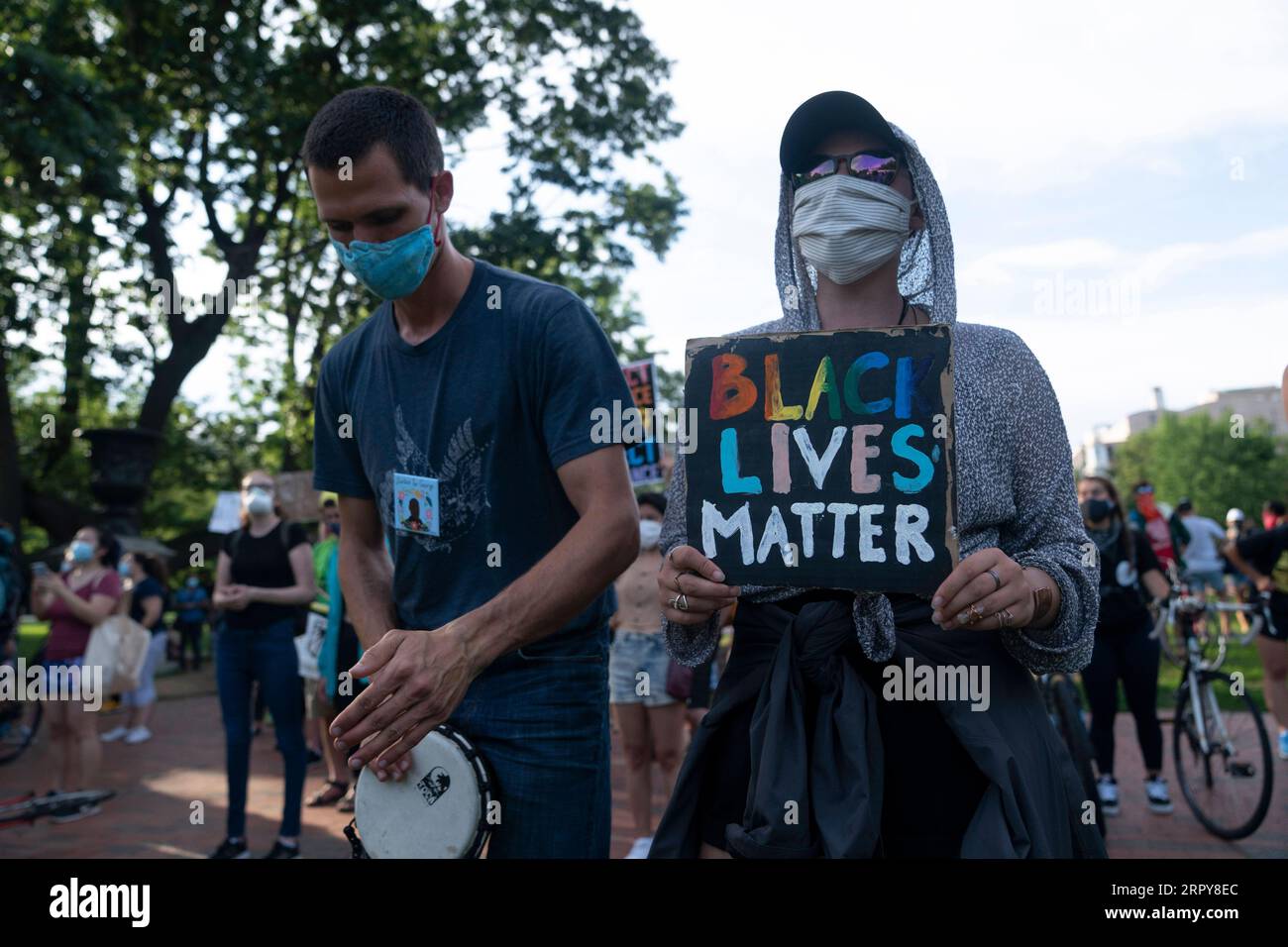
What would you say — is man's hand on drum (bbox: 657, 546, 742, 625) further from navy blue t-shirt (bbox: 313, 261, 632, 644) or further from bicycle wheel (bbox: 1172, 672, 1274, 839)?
bicycle wheel (bbox: 1172, 672, 1274, 839)

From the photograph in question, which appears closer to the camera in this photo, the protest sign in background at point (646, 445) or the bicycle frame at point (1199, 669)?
the bicycle frame at point (1199, 669)

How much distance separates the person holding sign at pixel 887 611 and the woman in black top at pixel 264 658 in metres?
4.96

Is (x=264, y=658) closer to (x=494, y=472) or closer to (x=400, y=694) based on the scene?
(x=494, y=472)

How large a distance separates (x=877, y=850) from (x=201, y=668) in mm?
21481

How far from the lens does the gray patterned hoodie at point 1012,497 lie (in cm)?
177

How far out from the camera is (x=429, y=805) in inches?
78.7

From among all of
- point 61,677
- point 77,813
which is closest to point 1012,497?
point 77,813

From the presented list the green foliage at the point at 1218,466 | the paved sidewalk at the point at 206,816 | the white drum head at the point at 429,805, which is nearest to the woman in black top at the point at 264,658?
the paved sidewalk at the point at 206,816

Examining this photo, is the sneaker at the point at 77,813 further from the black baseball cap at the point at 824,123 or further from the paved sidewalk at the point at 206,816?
the black baseball cap at the point at 824,123

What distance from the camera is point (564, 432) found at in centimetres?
210

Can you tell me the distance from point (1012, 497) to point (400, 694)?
1081 mm

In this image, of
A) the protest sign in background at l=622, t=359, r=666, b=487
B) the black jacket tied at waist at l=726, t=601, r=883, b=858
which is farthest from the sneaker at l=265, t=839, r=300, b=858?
the black jacket tied at waist at l=726, t=601, r=883, b=858

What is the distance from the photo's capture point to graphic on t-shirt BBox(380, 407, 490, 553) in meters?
2.19
